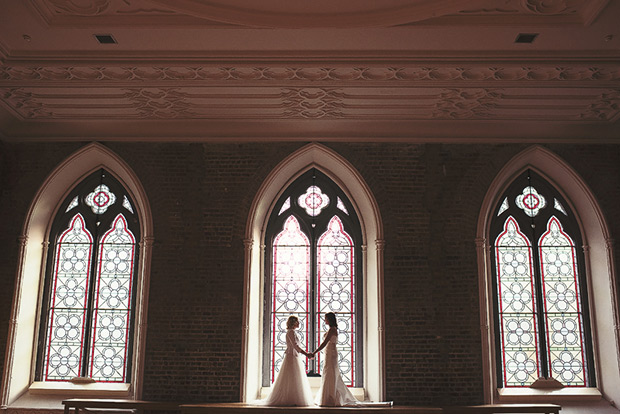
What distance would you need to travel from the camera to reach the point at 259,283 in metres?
10.7

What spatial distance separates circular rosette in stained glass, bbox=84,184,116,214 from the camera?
1112 centimetres

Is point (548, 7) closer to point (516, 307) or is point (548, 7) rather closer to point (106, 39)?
point (516, 307)

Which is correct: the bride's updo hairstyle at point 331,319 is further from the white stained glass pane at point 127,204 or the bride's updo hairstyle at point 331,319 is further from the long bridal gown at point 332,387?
the white stained glass pane at point 127,204

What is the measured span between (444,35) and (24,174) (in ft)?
23.5

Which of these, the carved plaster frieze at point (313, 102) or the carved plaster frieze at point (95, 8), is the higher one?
the carved plaster frieze at point (95, 8)

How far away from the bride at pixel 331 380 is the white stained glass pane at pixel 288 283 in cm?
93

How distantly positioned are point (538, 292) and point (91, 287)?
294 inches

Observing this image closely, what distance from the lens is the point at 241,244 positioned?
1033 cm

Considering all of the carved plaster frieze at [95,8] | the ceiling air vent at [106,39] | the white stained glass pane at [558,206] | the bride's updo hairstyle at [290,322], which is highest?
the carved plaster frieze at [95,8]

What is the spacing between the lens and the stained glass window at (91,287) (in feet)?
34.2

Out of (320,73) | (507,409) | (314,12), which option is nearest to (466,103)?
(320,73)

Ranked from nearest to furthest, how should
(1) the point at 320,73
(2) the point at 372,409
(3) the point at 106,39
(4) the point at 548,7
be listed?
1. (4) the point at 548,7
2. (3) the point at 106,39
3. (2) the point at 372,409
4. (1) the point at 320,73

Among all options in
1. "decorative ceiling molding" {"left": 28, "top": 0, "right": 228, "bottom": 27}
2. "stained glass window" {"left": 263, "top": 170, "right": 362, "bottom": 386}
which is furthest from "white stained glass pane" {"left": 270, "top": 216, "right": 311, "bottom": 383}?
"decorative ceiling molding" {"left": 28, "top": 0, "right": 228, "bottom": 27}

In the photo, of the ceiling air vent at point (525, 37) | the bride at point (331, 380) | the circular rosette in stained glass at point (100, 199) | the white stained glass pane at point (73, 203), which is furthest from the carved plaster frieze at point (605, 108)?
the white stained glass pane at point (73, 203)
